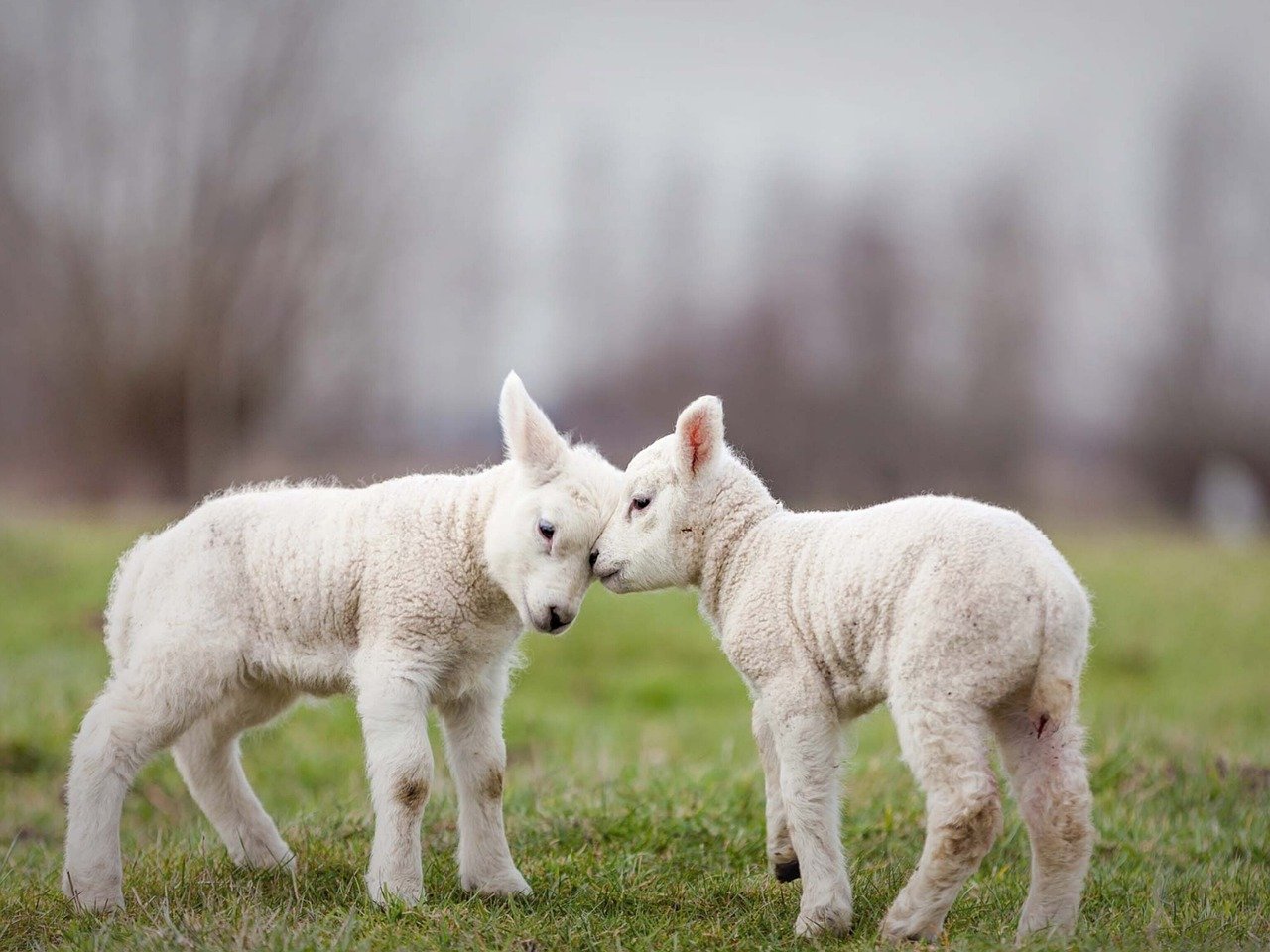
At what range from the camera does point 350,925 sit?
432cm

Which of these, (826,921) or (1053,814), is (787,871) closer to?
(826,921)

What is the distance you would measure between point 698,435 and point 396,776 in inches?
66.3

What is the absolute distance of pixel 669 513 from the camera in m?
5.06

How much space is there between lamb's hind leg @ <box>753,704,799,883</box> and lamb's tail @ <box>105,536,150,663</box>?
8.71 feet

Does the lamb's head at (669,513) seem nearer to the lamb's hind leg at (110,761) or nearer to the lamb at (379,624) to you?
the lamb at (379,624)

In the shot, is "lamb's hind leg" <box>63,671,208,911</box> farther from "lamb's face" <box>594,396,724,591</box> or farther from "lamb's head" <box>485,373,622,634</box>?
"lamb's face" <box>594,396,724,591</box>

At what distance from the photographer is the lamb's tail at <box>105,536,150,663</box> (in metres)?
5.57

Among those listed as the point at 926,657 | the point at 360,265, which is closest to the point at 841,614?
the point at 926,657

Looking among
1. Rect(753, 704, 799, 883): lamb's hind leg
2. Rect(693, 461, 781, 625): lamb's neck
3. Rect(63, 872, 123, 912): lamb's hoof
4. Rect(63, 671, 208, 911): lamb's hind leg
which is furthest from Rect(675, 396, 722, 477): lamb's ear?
Rect(63, 872, 123, 912): lamb's hoof

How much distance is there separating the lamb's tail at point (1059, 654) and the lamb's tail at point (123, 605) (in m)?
3.62

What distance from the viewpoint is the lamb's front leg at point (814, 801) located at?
454 centimetres

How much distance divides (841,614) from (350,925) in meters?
1.91

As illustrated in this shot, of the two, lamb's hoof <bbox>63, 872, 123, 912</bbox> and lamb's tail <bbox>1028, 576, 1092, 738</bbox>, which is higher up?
lamb's tail <bbox>1028, 576, 1092, 738</bbox>

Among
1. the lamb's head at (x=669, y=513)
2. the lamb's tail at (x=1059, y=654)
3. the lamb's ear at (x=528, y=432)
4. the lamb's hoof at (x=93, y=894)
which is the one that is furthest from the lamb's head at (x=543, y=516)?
the lamb's hoof at (x=93, y=894)
